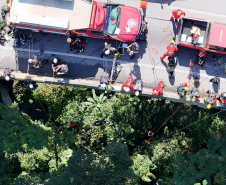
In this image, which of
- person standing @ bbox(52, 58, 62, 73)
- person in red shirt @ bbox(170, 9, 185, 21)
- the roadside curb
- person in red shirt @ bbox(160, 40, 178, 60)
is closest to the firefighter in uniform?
person in red shirt @ bbox(160, 40, 178, 60)

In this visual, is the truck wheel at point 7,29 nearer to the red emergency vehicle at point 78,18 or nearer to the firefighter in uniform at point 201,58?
the red emergency vehicle at point 78,18

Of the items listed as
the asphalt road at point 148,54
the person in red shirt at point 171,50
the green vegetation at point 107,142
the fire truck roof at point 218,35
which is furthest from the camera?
the asphalt road at point 148,54

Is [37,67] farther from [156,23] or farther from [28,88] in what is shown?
[156,23]

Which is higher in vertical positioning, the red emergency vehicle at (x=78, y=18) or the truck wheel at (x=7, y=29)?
the red emergency vehicle at (x=78, y=18)

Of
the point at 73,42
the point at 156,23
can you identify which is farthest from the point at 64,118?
the point at 156,23

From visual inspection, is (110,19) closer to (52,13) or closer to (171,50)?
(52,13)

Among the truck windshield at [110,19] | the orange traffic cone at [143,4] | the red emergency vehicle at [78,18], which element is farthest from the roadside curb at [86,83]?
the orange traffic cone at [143,4]
